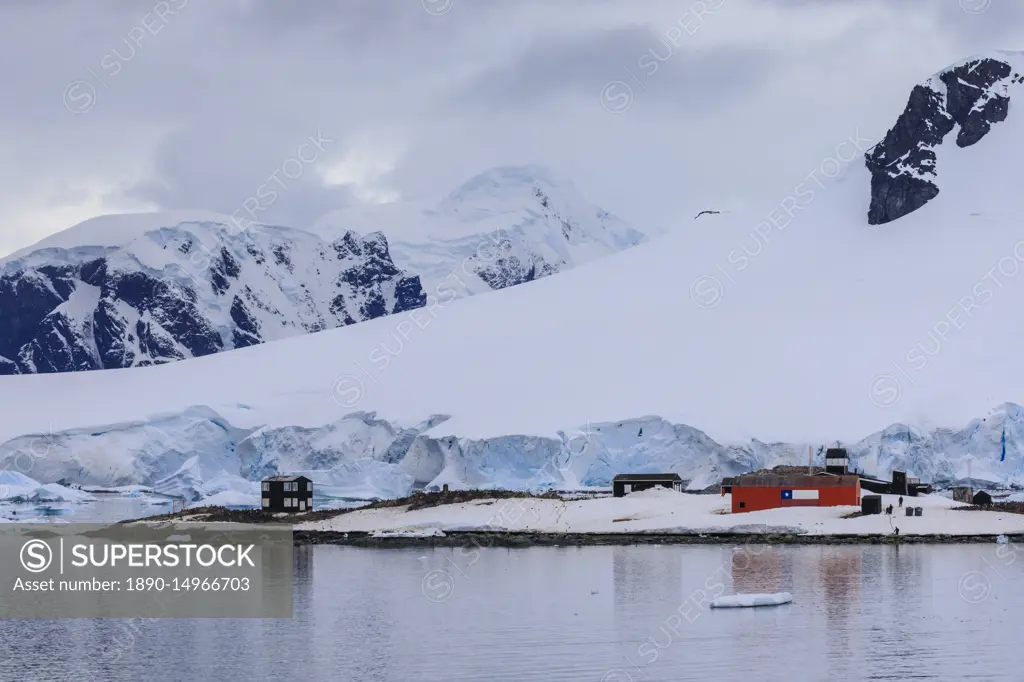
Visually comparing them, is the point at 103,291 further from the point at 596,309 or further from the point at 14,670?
the point at 14,670

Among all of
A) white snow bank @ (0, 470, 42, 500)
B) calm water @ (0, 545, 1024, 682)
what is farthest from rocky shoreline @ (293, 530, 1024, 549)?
white snow bank @ (0, 470, 42, 500)

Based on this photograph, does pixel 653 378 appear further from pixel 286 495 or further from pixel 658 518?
pixel 658 518

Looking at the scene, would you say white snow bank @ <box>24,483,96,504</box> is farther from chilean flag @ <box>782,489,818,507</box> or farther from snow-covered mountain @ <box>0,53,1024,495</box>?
chilean flag @ <box>782,489,818,507</box>

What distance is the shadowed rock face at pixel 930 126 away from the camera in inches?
4168

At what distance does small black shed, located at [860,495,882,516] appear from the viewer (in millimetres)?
53094

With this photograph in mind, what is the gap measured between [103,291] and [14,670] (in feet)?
541

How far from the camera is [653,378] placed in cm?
7856

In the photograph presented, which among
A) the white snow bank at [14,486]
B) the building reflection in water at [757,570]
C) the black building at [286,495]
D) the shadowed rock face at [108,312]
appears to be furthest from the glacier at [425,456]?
the shadowed rock face at [108,312]

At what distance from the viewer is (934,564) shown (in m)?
43.8

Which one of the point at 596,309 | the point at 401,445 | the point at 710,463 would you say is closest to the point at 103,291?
the point at 596,309

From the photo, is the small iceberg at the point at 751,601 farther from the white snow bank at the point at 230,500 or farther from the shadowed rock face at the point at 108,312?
the shadowed rock face at the point at 108,312

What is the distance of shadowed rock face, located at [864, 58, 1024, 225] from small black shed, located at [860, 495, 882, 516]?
5559 cm

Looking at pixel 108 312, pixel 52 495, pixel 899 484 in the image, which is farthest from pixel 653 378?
pixel 108 312

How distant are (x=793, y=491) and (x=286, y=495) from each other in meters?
20.2
